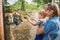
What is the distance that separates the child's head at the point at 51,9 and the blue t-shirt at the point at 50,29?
42 millimetres

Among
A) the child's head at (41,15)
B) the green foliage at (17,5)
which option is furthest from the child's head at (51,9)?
the green foliage at (17,5)

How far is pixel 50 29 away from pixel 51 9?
0.57ft

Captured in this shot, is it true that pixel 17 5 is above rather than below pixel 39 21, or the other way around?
above

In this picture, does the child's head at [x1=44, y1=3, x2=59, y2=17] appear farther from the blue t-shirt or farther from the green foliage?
the green foliage

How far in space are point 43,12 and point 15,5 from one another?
255mm

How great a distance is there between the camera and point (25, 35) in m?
1.89

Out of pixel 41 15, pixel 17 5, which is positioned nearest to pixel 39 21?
pixel 41 15

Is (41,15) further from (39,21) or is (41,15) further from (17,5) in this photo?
(17,5)

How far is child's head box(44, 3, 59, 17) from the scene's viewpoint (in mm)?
1819

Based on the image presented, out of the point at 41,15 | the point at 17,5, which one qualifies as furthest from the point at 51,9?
the point at 17,5

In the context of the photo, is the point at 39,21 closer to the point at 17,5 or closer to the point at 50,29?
the point at 50,29

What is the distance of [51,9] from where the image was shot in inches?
71.9

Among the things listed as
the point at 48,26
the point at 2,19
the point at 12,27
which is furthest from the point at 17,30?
the point at 48,26

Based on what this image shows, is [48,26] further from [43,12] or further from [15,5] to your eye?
[15,5]
